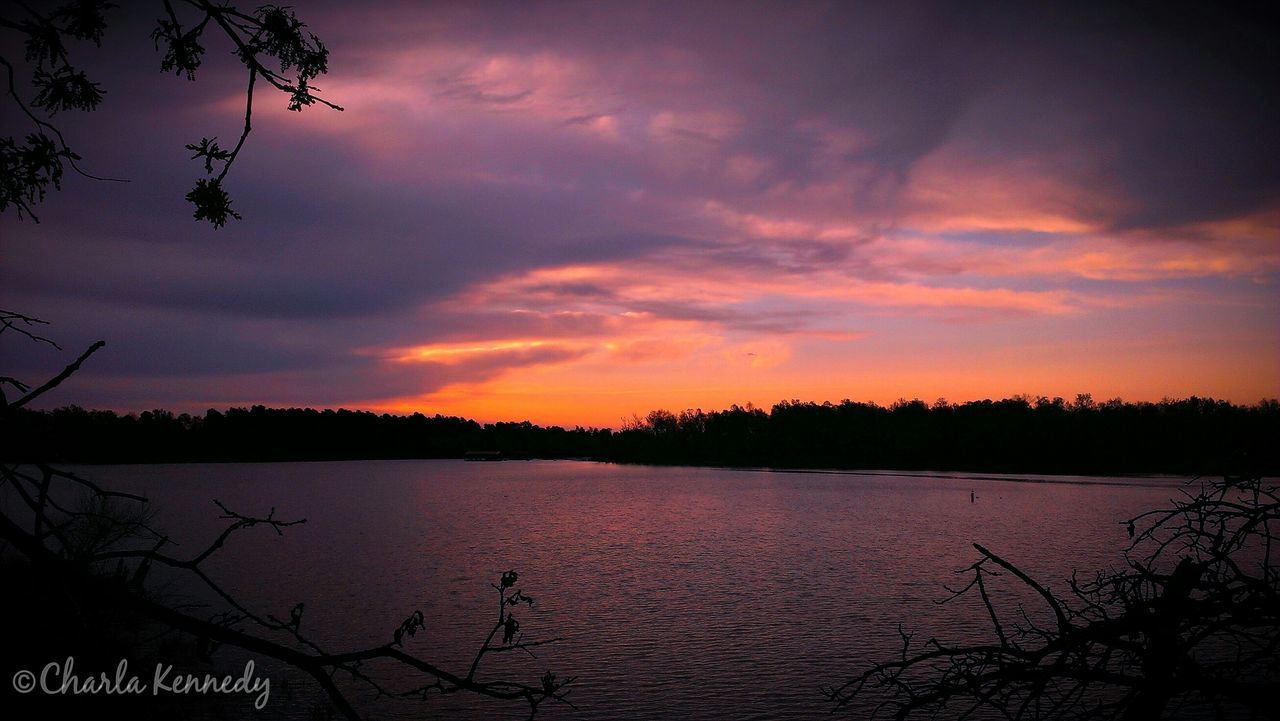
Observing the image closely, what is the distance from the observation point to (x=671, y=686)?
24.8 meters

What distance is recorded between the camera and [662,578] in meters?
44.8

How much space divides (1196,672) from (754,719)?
67.4 ft

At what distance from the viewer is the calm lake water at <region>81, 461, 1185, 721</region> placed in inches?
1005

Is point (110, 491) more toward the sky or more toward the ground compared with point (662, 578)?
more toward the sky

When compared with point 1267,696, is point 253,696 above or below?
below

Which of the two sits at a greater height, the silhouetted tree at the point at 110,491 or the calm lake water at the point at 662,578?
the silhouetted tree at the point at 110,491

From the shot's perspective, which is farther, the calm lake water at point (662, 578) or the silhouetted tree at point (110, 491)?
the calm lake water at point (662, 578)

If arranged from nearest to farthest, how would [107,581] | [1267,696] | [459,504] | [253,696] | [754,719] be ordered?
[107,581]
[1267,696]
[754,719]
[253,696]
[459,504]

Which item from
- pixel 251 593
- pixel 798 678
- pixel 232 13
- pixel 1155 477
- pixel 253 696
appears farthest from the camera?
pixel 1155 477

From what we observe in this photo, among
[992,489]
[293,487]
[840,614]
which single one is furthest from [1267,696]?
[293,487]

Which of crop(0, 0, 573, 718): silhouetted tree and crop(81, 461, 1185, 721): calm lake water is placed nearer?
crop(0, 0, 573, 718): silhouetted tree

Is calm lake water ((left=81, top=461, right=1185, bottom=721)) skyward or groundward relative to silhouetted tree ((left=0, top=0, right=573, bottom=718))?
groundward

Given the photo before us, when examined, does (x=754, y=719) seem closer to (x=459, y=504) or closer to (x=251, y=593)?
(x=251, y=593)

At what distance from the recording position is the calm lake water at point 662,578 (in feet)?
83.7
